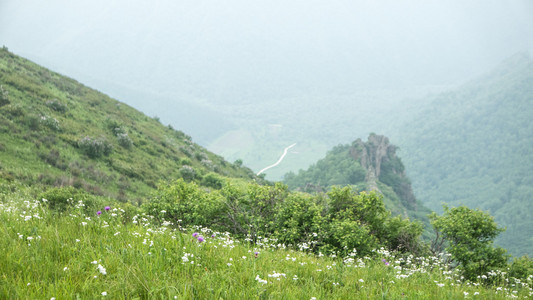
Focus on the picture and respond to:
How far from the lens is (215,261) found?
4.39 meters

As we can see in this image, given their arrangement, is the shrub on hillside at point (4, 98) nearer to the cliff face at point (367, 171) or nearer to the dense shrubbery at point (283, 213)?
the dense shrubbery at point (283, 213)

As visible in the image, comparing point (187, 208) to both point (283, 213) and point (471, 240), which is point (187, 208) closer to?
point (283, 213)

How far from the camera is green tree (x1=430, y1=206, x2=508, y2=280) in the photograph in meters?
10.9

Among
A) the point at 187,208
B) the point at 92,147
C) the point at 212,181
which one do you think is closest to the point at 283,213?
the point at 187,208

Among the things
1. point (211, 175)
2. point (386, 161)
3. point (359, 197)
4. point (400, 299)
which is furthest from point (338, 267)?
point (386, 161)

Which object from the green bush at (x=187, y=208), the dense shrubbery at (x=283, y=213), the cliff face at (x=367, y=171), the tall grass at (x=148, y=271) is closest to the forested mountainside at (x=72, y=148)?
the green bush at (x=187, y=208)

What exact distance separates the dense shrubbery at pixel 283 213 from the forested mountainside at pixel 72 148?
25.9 ft

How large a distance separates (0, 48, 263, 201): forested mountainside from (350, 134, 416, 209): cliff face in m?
89.4

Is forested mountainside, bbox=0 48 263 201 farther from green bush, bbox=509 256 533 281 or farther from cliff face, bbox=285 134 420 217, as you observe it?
cliff face, bbox=285 134 420 217

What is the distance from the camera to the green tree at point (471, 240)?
10.9 metres

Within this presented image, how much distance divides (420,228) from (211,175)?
70.6 ft

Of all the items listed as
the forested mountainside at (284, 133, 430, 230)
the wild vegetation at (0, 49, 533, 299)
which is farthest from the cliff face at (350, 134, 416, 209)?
the wild vegetation at (0, 49, 533, 299)

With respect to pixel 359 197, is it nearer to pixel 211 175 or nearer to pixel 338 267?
pixel 338 267

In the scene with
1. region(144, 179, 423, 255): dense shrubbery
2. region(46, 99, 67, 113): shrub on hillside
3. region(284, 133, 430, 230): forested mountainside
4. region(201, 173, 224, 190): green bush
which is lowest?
region(144, 179, 423, 255): dense shrubbery
